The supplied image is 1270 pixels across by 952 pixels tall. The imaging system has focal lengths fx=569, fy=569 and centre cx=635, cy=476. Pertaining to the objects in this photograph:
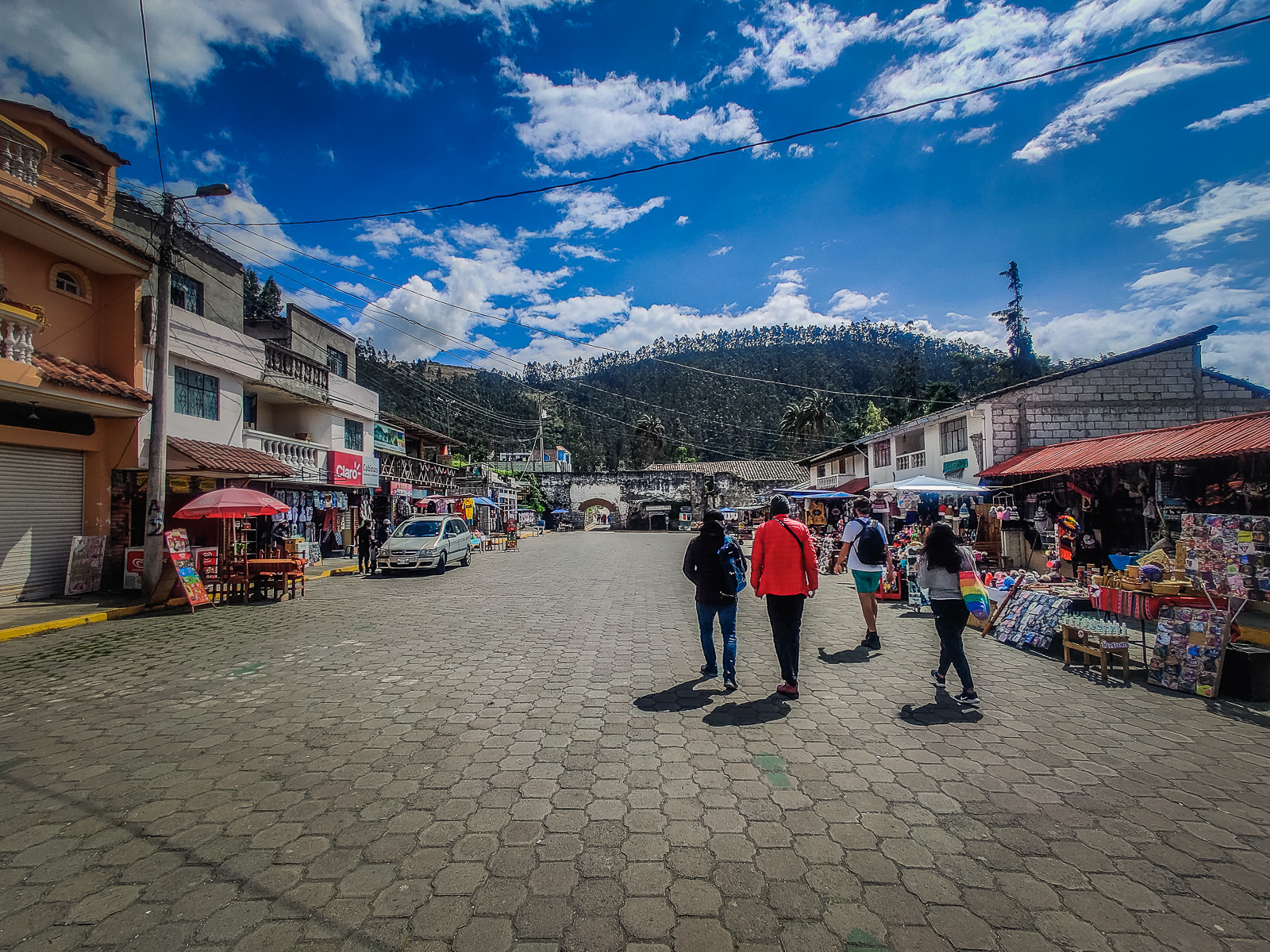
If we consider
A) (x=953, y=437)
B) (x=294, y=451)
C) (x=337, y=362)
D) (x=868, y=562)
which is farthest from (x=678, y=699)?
(x=337, y=362)

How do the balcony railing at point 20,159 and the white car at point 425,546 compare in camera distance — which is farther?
the white car at point 425,546

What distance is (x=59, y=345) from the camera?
11.4 metres

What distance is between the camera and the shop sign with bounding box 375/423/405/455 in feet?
83.2

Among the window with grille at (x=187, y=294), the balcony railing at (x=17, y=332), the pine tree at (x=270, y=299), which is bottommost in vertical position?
the balcony railing at (x=17, y=332)

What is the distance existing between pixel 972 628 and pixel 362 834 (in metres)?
8.50

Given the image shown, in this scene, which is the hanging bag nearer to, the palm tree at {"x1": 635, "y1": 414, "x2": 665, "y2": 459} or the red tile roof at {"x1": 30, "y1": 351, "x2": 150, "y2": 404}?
the red tile roof at {"x1": 30, "y1": 351, "x2": 150, "y2": 404}

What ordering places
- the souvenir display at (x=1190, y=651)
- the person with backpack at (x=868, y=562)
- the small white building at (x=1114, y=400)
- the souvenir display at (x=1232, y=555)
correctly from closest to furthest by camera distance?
1. the souvenir display at (x=1190, y=651)
2. the souvenir display at (x=1232, y=555)
3. the person with backpack at (x=868, y=562)
4. the small white building at (x=1114, y=400)

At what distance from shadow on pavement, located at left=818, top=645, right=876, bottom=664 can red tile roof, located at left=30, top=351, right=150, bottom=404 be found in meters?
13.2

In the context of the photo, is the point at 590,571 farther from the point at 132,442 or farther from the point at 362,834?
the point at 362,834

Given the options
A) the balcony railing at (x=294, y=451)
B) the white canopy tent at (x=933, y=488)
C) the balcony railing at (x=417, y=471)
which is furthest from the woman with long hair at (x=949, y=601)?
the balcony railing at (x=417, y=471)

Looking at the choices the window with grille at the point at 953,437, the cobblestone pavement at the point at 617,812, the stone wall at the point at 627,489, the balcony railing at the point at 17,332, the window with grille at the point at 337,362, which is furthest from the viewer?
the stone wall at the point at 627,489

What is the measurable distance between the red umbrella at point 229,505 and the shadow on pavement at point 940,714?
1107 cm

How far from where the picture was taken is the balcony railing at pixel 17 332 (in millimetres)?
9398

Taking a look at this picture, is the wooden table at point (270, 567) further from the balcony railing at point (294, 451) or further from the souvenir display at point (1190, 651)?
the souvenir display at point (1190, 651)
